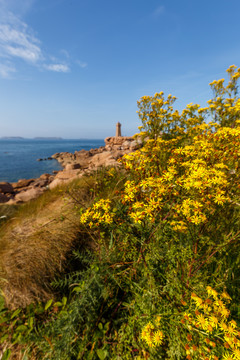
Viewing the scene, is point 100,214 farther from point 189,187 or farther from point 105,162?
point 105,162

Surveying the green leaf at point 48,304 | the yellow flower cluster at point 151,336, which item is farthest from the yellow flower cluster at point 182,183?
the green leaf at point 48,304

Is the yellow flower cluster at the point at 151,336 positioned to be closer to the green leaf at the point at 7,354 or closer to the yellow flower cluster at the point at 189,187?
the yellow flower cluster at the point at 189,187

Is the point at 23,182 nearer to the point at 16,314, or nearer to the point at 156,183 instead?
the point at 16,314

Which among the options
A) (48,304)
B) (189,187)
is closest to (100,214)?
(189,187)

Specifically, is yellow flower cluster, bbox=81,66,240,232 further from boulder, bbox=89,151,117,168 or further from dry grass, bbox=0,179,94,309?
boulder, bbox=89,151,117,168

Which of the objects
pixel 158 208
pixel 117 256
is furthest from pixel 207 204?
pixel 117 256

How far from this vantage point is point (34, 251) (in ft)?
8.52

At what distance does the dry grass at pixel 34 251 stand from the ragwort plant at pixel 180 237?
118 cm

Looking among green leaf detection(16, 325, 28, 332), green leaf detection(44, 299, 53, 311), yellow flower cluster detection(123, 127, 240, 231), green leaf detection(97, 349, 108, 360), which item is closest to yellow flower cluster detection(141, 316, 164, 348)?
green leaf detection(97, 349, 108, 360)

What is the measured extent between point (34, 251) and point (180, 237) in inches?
95.9

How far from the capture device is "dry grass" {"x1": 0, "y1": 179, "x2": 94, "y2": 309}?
90.8 inches

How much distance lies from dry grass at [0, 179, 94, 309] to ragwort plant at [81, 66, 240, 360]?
1.18 meters

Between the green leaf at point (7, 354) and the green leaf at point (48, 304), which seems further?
the green leaf at point (48, 304)

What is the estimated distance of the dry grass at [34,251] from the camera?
7.57 feet
